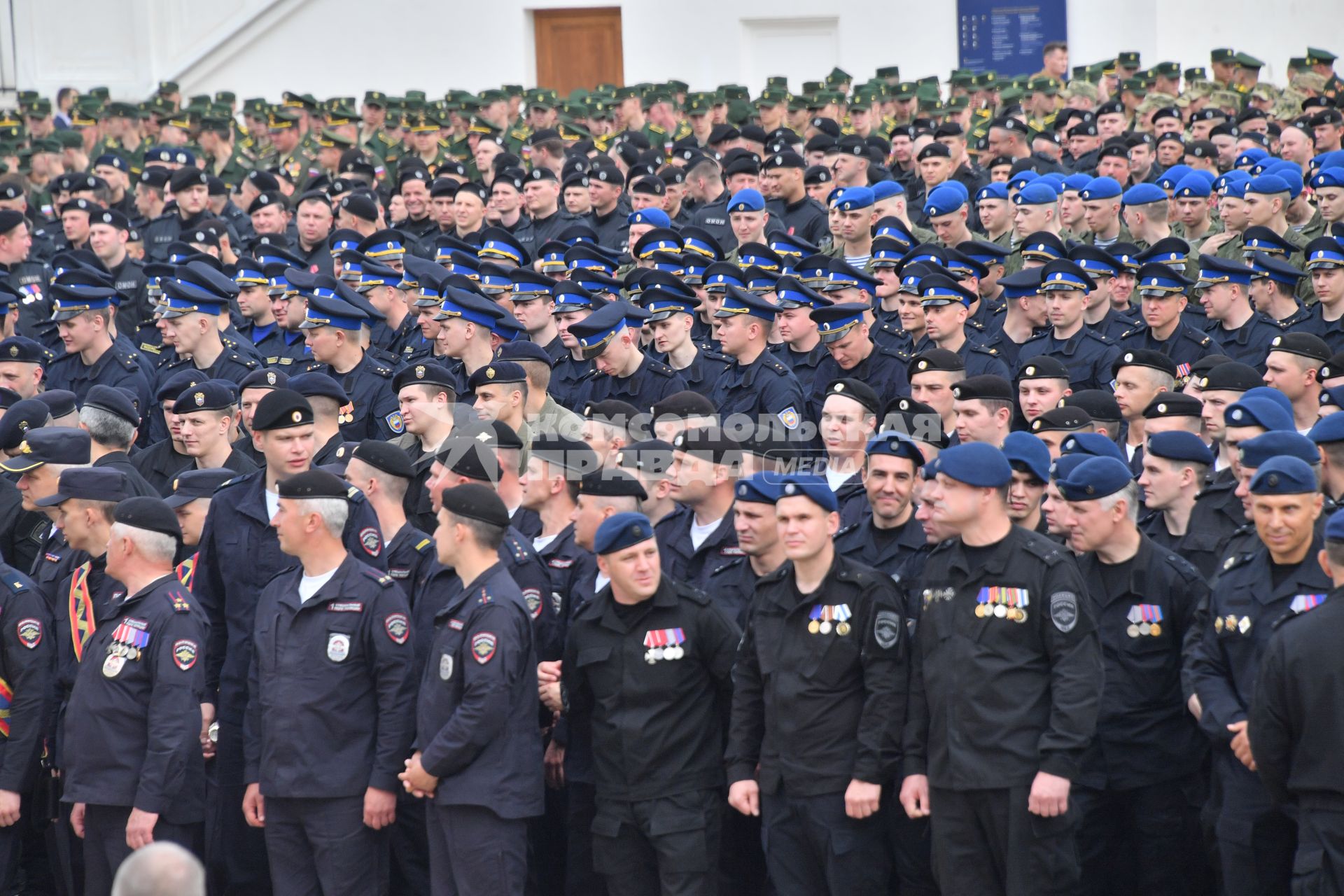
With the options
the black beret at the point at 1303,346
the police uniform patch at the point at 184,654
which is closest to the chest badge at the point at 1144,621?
the black beret at the point at 1303,346

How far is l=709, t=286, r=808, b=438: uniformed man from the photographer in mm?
7848

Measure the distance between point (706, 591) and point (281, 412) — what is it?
5.90ft

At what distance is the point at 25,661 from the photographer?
5797 millimetres

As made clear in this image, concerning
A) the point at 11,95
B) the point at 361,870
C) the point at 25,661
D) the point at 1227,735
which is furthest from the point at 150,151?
the point at 1227,735

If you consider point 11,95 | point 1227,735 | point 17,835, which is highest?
point 11,95

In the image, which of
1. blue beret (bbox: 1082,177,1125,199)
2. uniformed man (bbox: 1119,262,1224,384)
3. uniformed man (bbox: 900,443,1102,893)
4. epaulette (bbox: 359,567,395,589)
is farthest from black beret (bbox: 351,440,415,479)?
blue beret (bbox: 1082,177,1125,199)

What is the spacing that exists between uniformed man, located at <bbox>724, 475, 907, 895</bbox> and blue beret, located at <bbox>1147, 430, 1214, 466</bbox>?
1411mm

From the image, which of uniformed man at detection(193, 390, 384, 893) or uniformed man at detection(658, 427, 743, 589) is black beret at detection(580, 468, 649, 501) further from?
uniformed man at detection(193, 390, 384, 893)

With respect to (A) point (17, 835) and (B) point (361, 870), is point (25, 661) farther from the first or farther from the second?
(B) point (361, 870)

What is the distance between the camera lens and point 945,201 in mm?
10508

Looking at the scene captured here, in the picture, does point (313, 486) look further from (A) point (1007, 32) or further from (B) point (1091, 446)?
(A) point (1007, 32)

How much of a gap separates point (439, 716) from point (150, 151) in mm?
12182

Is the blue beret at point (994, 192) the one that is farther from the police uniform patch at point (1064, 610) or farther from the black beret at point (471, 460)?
the police uniform patch at point (1064, 610)

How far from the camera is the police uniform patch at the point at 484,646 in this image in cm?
514
